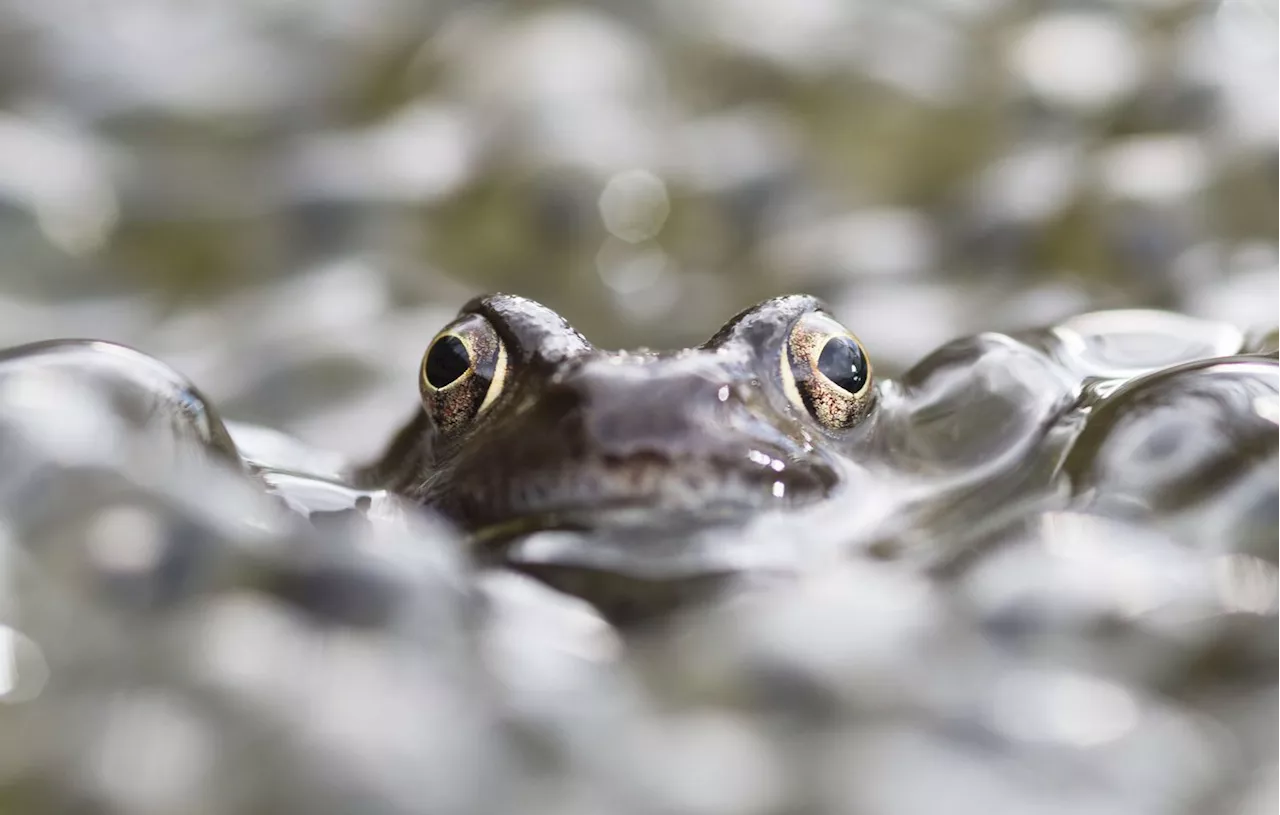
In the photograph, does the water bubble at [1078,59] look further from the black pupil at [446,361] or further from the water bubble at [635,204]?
the black pupil at [446,361]

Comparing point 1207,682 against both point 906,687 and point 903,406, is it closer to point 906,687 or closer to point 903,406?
point 906,687

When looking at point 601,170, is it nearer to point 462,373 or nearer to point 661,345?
point 661,345

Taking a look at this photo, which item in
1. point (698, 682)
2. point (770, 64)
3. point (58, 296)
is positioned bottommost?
point (698, 682)

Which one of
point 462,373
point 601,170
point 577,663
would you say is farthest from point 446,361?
point 601,170

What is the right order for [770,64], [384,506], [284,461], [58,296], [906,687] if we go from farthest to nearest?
[770,64], [58,296], [284,461], [384,506], [906,687]

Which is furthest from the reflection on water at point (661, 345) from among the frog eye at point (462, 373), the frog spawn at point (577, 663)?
the frog eye at point (462, 373)

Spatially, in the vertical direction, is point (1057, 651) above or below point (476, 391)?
below

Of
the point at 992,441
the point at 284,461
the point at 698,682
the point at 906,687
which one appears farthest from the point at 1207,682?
the point at 284,461

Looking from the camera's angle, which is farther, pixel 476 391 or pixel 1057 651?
pixel 476 391
